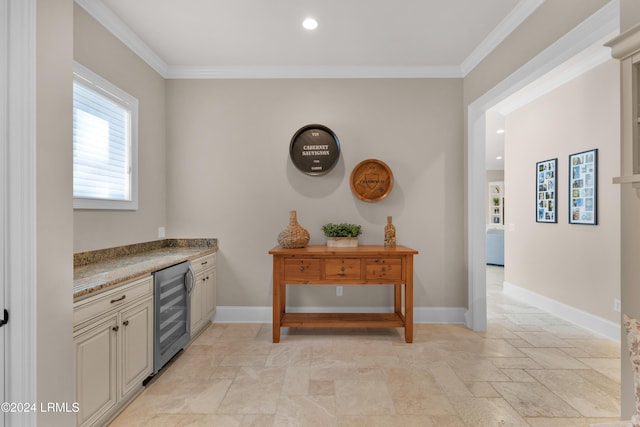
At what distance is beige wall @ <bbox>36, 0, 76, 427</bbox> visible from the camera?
48.6 inches

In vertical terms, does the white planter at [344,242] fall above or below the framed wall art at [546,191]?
below

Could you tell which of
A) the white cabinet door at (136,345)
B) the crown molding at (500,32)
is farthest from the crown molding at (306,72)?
the white cabinet door at (136,345)

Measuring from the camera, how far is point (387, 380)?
7.90ft

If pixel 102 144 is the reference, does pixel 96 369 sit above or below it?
below

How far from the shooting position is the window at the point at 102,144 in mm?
2369

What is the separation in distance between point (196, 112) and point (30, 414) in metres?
3.12

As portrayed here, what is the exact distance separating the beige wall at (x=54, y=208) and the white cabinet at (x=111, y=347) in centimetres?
25

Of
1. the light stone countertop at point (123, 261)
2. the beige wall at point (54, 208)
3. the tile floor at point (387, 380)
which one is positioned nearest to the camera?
the beige wall at point (54, 208)

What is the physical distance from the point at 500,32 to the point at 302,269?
9.25ft

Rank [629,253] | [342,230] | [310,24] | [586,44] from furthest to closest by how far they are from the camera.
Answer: [342,230] < [310,24] < [586,44] < [629,253]

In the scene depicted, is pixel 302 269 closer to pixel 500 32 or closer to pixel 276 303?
pixel 276 303

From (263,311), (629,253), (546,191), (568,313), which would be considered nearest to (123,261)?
(263,311)

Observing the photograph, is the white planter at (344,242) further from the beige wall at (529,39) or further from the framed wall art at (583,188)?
the framed wall art at (583,188)

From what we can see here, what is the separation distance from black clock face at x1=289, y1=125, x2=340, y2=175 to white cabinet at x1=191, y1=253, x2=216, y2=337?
4.78 ft
